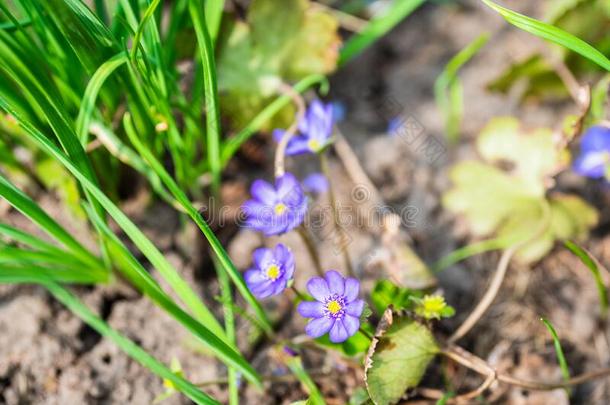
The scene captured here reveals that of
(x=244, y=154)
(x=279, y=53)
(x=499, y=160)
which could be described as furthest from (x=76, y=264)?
(x=499, y=160)

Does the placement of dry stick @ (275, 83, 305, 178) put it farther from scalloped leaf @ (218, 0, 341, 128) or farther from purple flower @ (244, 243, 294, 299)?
purple flower @ (244, 243, 294, 299)

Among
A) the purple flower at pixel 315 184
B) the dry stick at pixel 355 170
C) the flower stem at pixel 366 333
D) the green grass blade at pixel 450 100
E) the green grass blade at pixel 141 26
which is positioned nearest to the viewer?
the green grass blade at pixel 141 26

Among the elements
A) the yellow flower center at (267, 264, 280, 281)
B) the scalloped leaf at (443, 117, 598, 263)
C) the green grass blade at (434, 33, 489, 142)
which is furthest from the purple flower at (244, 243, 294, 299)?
the green grass blade at (434, 33, 489, 142)

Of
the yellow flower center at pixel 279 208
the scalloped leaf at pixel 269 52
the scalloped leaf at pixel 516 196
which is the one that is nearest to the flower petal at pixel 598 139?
the scalloped leaf at pixel 516 196

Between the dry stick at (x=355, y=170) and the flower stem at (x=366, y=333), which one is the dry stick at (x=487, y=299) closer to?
the flower stem at (x=366, y=333)

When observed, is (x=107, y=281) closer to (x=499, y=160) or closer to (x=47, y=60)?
(x=47, y=60)

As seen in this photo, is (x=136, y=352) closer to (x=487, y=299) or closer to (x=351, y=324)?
(x=351, y=324)
